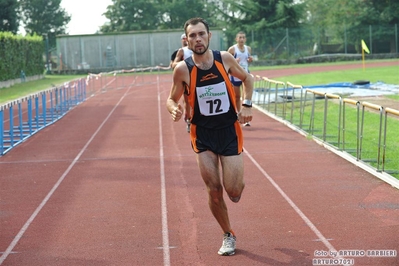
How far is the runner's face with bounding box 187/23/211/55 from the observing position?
6848mm

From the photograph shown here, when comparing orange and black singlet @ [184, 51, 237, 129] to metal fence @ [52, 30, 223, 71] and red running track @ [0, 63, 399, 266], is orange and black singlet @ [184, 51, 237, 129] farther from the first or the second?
metal fence @ [52, 30, 223, 71]

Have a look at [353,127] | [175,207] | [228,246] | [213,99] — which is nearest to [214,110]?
[213,99]

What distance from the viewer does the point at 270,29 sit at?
199ft

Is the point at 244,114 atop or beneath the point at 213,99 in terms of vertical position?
beneath

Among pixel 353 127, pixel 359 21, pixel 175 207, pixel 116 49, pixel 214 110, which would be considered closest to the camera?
pixel 214 110

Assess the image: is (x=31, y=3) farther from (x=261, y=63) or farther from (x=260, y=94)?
(x=260, y=94)

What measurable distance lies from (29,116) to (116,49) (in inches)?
1579

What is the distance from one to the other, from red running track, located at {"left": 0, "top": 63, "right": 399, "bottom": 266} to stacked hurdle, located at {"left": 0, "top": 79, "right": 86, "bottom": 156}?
1.84 ft

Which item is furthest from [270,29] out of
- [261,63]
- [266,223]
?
[266,223]

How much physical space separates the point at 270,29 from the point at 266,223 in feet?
174

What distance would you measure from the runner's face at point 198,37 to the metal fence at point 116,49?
50.7 meters

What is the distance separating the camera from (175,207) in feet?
30.8

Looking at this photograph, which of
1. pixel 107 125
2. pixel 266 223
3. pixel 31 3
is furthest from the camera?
pixel 31 3

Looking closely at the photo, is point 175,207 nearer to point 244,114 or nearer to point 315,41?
point 244,114
